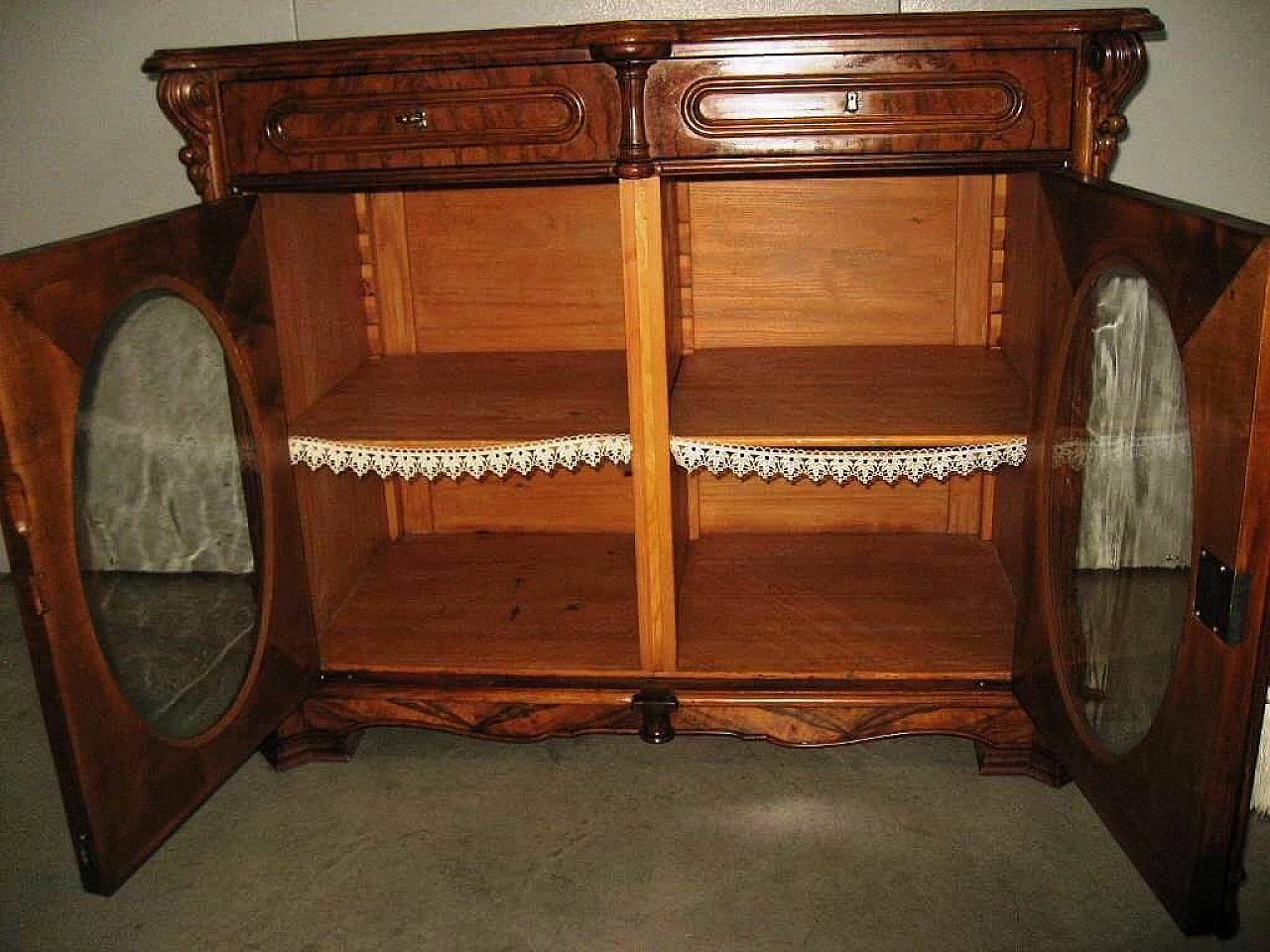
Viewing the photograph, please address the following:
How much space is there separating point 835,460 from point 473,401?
2.09ft

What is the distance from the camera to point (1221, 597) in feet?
3.86

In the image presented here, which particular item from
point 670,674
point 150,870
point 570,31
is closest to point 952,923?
point 670,674

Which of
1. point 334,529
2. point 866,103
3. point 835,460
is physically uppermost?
point 866,103

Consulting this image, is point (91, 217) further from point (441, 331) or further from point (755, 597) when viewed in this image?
point (755, 597)

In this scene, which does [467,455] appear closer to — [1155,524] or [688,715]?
[688,715]

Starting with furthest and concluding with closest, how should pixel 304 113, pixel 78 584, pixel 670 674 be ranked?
pixel 670 674 < pixel 304 113 < pixel 78 584

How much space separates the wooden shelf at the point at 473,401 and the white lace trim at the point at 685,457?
0.02m

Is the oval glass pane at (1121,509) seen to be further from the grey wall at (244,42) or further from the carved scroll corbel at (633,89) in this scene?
the grey wall at (244,42)

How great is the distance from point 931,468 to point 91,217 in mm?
1791

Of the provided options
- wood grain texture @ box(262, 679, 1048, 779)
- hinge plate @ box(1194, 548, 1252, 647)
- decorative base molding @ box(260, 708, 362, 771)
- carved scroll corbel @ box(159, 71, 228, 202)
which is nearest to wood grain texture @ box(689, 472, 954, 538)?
wood grain texture @ box(262, 679, 1048, 779)

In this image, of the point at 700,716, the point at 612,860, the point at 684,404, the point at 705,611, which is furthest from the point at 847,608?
the point at 612,860

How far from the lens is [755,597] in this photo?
2170 mm

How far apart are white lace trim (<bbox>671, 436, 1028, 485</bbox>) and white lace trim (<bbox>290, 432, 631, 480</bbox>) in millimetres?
125

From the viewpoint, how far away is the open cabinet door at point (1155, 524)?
1.15 meters
